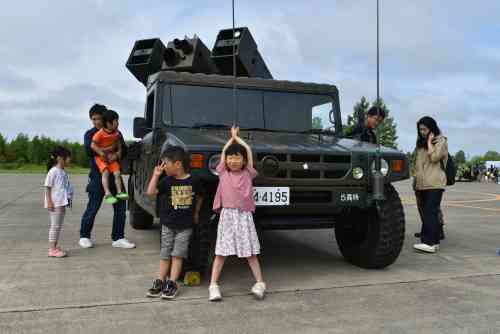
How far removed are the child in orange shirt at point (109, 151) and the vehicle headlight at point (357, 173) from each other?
8.61 feet

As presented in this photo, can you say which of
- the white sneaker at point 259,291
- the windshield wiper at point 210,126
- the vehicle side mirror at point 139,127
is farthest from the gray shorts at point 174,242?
the vehicle side mirror at point 139,127

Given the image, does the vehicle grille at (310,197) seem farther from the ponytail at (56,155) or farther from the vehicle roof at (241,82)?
the ponytail at (56,155)

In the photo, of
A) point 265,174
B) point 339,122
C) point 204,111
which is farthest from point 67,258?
point 339,122

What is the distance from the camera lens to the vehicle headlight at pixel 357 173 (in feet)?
13.9

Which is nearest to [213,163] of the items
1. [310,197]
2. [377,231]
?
[310,197]

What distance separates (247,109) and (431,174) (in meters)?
2.35

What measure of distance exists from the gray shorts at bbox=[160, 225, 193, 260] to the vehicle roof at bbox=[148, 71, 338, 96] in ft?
5.98

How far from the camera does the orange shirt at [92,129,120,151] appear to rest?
5508 mm

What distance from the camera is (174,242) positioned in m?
3.91

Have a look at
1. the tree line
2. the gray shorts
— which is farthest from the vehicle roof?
the tree line

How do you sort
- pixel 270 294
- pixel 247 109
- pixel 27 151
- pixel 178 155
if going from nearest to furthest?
pixel 178 155 < pixel 270 294 < pixel 247 109 < pixel 27 151

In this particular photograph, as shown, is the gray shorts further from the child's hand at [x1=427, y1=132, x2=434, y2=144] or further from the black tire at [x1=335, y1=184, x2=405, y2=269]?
the child's hand at [x1=427, y1=132, x2=434, y2=144]

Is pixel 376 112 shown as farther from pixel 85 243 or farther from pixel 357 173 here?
pixel 85 243

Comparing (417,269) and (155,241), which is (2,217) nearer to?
(155,241)
